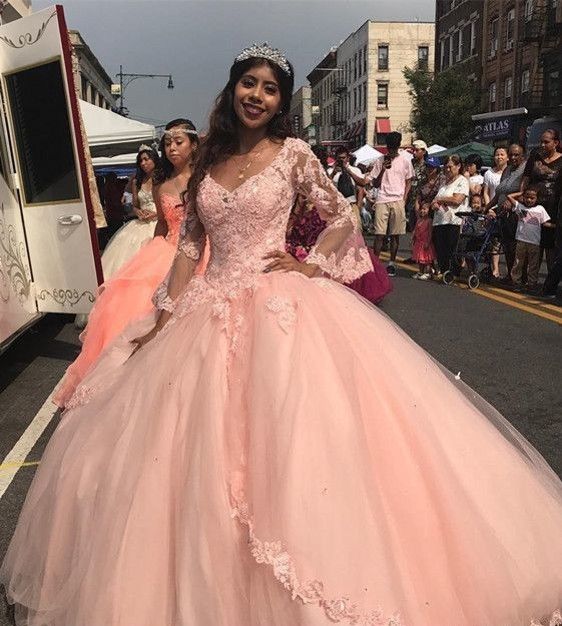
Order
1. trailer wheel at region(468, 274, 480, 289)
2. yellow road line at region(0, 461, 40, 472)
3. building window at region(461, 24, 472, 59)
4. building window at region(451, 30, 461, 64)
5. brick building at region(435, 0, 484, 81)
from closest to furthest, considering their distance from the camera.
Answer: yellow road line at region(0, 461, 40, 472) < trailer wheel at region(468, 274, 480, 289) < brick building at region(435, 0, 484, 81) < building window at region(461, 24, 472, 59) < building window at region(451, 30, 461, 64)

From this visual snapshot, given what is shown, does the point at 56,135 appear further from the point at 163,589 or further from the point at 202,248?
the point at 163,589

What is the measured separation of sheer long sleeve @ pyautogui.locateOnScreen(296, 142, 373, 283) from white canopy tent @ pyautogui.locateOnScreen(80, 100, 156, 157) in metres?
12.4

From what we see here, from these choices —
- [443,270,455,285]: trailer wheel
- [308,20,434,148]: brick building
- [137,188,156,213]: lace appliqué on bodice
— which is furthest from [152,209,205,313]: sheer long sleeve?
[308,20,434,148]: brick building

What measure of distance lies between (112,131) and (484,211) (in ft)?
25.8

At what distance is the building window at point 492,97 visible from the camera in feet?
141

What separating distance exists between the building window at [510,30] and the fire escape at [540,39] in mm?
1760

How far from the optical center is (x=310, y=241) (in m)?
6.39

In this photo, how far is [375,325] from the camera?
2844 mm

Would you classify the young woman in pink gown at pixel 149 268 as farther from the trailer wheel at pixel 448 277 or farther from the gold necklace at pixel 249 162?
the trailer wheel at pixel 448 277

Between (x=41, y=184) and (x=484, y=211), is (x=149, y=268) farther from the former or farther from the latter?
(x=484, y=211)

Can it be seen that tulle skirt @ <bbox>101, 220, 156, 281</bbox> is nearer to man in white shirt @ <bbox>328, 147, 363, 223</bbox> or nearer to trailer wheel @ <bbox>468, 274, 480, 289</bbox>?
trailer wheel @ <bbox>468, 274, 480, 289</bbox>

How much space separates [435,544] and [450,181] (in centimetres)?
969

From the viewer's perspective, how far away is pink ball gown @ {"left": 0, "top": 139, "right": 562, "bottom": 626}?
2.25 metres

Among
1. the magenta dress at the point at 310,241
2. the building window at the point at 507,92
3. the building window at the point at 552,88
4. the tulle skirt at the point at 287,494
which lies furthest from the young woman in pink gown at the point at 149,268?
the building window at the point at 507,92
